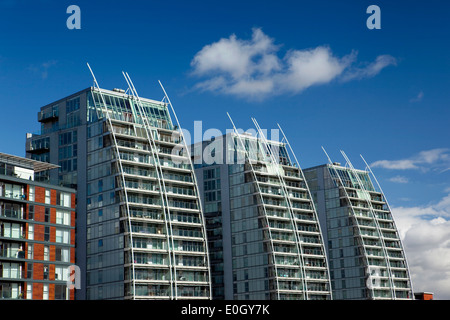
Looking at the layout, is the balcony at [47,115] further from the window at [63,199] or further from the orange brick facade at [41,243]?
the orange brick facade at [41,243]

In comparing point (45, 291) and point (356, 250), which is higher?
point (356, 250)

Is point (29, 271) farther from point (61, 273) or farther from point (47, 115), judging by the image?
point (47, 115)

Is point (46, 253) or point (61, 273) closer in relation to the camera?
point (46, 253)

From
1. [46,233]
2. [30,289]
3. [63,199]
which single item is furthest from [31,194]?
[30,289]

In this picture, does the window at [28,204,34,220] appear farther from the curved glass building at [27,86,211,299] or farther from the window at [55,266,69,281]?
the curved glass building at [27,86,211,299]

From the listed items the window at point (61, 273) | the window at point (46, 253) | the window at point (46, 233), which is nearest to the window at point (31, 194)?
the window at point (46, 233)

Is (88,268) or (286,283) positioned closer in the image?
(88,268)

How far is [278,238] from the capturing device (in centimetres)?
16638

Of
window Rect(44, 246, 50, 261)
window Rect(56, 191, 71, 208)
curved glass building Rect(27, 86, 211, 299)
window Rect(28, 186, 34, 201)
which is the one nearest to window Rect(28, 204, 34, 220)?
window Rect(28, 186, 34, 201)

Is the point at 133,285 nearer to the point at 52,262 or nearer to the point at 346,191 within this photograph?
the point at 52,262

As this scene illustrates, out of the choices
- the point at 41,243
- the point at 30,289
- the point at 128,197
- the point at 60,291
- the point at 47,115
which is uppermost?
the point at 47,115

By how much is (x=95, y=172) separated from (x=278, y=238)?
169 feet

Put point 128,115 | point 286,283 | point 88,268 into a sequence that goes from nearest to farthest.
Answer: point 88,268 → point 128,115 → point 286,283
